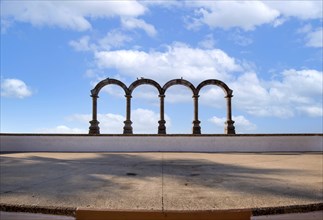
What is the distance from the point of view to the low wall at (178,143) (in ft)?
48.2

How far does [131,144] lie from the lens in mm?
14742

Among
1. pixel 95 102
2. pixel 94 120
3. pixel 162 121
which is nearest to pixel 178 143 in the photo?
pixel 162 121

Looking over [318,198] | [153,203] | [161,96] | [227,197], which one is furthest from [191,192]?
[161,96]

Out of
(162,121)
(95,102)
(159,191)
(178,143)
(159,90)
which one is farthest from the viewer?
(95,102)

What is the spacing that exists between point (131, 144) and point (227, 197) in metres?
11.0

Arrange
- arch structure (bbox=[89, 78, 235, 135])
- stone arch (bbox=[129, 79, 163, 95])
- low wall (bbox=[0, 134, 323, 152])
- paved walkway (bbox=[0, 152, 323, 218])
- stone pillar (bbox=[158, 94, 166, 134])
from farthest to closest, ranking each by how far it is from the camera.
A: 1. stone arch (bbox=[129, 79, 163, 95])
2. arch structure (bbox=[89, 78, 235, 135])
3. stone pillar (bbox=[158, 94, 166, 134])
4. low wall (bbox=[0, 134, 323, 152])
5. paved walkway (bbox=[0, 152, 323, 218])

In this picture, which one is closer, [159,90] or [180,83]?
[159,90]

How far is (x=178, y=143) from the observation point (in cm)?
1470

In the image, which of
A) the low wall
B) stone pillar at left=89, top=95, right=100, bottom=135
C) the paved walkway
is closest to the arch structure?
stone pillar at left=89, top=95, right=100, bottom=135

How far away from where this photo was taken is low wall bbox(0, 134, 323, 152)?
48.2 feet

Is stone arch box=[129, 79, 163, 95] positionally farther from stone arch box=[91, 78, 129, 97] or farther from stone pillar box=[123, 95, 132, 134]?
stone pillar box=[123, 95, 132, 134]

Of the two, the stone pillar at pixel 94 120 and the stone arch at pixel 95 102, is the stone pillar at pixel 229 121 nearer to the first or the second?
the stone arch at pixel 95 102

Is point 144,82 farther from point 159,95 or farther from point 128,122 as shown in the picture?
point 128,122

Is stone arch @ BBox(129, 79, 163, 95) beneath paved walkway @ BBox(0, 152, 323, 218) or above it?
above
